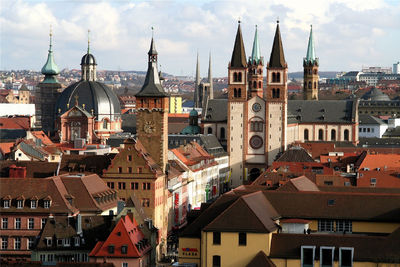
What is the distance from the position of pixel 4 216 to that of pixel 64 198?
5354 millimetres

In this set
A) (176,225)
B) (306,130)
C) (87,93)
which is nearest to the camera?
(176,225)

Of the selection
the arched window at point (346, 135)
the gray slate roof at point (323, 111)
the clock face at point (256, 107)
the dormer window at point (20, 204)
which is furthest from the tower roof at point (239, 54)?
the dormer window at point (20, 204)

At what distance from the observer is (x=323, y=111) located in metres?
194

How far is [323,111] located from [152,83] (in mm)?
79009

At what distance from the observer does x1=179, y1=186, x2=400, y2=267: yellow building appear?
77812mm

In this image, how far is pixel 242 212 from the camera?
8069 cm

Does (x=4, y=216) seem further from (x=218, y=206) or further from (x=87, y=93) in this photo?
(x=87, y=93)

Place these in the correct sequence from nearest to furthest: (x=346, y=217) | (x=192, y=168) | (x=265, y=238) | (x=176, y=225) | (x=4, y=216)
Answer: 1. (x=265, y=238)
2. (x=346, y=217)
3. (x=4, y=216)
4. (x=176, y=225)
5. (x=192, y=168)

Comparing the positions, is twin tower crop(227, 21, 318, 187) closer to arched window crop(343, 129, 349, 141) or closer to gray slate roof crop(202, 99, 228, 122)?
gray slate roof crop(202, 99, 228, 122)

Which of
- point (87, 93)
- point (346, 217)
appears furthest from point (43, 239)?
point (87, 93)

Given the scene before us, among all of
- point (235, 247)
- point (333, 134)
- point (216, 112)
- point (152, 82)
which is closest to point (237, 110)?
point (216, 112)

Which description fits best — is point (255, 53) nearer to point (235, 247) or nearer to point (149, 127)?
point (149, 127)

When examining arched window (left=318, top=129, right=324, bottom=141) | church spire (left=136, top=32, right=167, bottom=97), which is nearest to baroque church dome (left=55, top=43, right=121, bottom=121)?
arched window (left=318, top=129, right=324, bottom=141)

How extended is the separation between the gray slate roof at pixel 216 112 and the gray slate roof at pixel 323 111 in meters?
10.9
